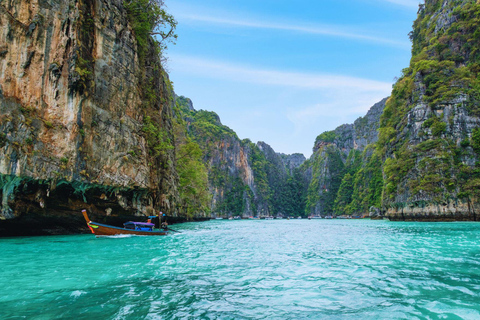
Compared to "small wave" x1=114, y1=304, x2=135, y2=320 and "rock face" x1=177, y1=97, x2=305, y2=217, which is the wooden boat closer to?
"small wave" x1=114, y1=304, x2=135, y2=320

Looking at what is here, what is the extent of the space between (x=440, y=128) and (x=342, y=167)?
349 feet

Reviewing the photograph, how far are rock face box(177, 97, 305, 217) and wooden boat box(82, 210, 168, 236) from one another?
78727 millimetres

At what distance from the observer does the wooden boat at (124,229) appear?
17.4m

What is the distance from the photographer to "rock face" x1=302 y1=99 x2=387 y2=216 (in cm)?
10824

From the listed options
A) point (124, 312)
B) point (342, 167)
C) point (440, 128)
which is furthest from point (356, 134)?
point (124, 312)

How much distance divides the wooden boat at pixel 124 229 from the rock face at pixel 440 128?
37364mm

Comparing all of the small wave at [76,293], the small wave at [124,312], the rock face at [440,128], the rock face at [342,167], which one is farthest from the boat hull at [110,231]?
the rock face at [342,167]

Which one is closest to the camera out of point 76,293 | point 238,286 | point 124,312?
point 124,312

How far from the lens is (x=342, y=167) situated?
144125 millimetres

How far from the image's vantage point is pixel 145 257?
1138 centimetres

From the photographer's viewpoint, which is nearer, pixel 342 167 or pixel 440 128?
pixel 440 128

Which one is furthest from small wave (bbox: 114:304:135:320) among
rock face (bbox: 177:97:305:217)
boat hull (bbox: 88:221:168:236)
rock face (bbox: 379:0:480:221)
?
rock face (bbox: 177:97:305:217)

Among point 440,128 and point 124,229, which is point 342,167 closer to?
point 440,128

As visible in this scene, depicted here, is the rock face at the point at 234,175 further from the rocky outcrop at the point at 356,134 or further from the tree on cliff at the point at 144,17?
the tree on cliff at the point at 144,17
